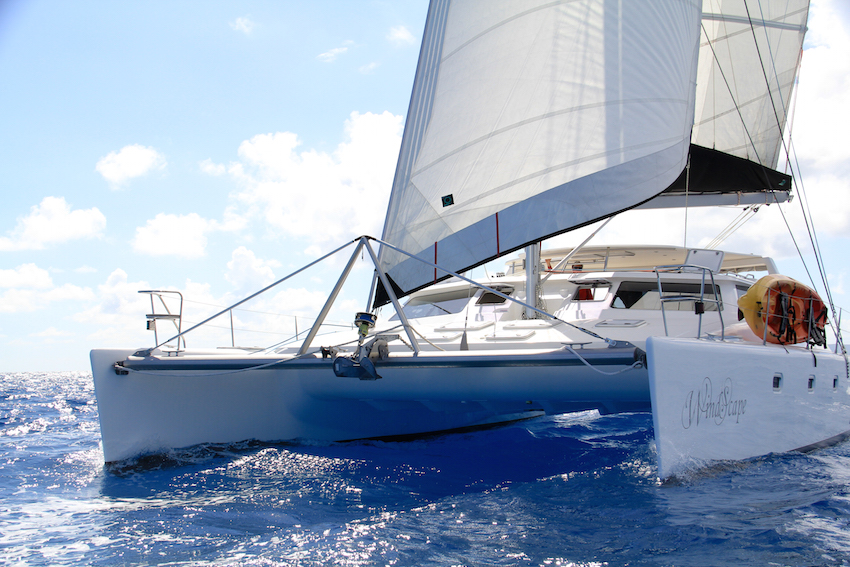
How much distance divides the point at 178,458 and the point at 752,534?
3.87 metres

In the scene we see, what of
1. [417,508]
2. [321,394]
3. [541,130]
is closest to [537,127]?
[541,130]

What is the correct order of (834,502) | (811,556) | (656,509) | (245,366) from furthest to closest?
(245,366) → (834,502) → (656,509) → (811,556)

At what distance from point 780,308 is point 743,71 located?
18.2 ft

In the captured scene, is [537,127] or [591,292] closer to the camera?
[537,127]

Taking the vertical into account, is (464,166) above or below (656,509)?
above

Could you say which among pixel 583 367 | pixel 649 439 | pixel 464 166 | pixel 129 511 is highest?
pixel 464 166

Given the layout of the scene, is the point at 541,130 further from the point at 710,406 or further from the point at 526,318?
the point at 710,406

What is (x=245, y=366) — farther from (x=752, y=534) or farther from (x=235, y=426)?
(x=752, y=534)

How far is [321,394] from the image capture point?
4.53 m

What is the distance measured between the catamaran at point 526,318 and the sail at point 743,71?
11.7 ft

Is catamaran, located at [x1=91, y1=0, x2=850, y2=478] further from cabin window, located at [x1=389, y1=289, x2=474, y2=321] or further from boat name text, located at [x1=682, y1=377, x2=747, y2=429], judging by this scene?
cabin window, located at [x1=389, y1=289, x2=474, y2=321]

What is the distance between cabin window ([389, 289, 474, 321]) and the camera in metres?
6.39

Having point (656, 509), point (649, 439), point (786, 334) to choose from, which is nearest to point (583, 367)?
point (656, 509)

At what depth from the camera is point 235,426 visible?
477 cm
